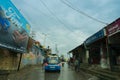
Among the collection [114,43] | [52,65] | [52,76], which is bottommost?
[52,76]

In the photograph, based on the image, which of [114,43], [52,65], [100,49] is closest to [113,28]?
[114,43]

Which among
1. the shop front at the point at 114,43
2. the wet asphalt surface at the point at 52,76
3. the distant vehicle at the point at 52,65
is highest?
the shop front at the point at 114,43

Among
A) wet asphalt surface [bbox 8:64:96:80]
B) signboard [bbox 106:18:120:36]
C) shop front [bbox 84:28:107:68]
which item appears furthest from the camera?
shop front [bbox 84:28:107:68]

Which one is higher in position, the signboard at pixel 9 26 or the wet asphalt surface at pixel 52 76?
the signboard at pixel 9 26

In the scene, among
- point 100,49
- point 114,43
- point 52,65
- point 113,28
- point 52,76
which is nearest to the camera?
point 113,28

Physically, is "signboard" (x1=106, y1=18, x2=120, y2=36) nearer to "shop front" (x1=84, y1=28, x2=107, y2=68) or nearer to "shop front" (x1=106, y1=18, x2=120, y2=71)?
"shop front" (x1=106, y1=18, x2=120, y2=71)


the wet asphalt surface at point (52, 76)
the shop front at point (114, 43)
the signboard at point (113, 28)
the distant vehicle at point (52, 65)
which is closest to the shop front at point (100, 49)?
the shop front at point (114, 43)

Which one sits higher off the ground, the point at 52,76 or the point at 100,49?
the point at 100,49

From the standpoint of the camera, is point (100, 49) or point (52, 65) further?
point (52, 65)

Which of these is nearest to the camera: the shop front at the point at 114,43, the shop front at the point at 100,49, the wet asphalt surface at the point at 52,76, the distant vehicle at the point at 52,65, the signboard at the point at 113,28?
the signboard at the point at 113,28

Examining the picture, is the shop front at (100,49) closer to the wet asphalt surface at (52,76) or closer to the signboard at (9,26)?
the wet asphalt surface at (52,76)

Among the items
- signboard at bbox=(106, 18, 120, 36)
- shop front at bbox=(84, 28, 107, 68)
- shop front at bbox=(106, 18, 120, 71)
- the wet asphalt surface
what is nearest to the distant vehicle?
the wet asphalt surface

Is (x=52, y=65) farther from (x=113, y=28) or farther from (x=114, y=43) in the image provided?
(x=113, y=28)

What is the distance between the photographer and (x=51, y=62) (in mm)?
26031
